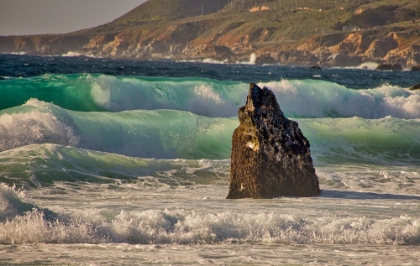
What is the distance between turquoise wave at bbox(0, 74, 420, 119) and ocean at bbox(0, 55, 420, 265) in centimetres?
13

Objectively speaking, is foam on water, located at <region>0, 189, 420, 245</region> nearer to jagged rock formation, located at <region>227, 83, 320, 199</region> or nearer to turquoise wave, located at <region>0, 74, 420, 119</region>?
jagged rock formation, located at <region>227, 83, 320, 199</region>

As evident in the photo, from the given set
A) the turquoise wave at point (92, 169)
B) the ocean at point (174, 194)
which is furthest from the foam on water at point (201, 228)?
the turquoise wave at point (92, 169)

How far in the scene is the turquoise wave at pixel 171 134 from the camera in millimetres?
18844

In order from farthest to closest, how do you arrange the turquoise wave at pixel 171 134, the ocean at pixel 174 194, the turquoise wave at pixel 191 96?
the turquoise wave at pixel 191 96, the turquoise wave at pixel 171 134, the ocean at pixel 174 194

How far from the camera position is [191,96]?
107ft

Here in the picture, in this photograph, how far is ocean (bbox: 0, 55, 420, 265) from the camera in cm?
845

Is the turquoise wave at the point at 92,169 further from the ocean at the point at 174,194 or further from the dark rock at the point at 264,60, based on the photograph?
the dark rock at the point at 264,60

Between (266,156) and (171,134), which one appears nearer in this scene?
(266,156)

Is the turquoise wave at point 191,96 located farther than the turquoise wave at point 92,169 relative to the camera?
Yes

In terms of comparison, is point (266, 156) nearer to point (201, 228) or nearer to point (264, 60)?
point (201, 228)

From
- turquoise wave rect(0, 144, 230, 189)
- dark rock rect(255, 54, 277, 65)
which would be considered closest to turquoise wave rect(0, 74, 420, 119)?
turquoise wave rect(0, 144, 230, 189)

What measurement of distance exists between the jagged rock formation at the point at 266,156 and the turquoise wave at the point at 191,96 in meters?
17.7

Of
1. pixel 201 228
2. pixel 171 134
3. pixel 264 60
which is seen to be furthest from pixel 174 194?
pixel 264 60

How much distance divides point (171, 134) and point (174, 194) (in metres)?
8.63
